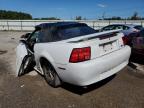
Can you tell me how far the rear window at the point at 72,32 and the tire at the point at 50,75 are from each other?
0.82 meters

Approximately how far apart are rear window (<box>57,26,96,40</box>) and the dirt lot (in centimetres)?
127

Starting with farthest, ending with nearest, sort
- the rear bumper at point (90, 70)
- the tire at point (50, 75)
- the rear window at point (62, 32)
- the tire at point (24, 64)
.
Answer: the tire at point (24, 64) < the rear window at point (62, 32) < the tire at point (50, 75) < the rear bumper at point (90, 70)

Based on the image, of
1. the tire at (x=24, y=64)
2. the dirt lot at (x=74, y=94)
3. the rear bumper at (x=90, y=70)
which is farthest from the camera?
the tire at (x=24, y=64)

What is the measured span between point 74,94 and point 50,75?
Result: 35.0 inches

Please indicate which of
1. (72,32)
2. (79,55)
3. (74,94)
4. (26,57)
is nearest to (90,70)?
(79,55)

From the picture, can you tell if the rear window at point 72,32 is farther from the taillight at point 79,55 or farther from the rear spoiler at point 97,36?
the taillight at point 79,55

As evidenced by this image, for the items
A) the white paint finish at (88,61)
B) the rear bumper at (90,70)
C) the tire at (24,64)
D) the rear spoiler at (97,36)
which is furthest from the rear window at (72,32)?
the tire at (24,64)

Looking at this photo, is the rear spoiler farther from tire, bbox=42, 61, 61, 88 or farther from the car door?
the car door

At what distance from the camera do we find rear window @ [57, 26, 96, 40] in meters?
5.23

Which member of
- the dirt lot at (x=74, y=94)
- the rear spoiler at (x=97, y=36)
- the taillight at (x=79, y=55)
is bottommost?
the dirt lot at (x=74, y=94)

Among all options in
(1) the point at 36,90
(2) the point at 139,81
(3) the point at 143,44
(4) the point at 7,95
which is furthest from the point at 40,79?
(3) the point at 143,44

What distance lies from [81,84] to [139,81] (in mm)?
1942

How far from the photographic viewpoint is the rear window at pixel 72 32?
5.23m

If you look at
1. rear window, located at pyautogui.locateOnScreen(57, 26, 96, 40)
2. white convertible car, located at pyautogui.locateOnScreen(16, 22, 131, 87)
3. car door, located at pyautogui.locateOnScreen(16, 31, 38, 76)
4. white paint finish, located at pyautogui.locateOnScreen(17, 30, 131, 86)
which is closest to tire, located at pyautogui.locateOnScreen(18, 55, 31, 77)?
car door, located at pyautogui.locateOnScreen(16, 31, 38, 76)
